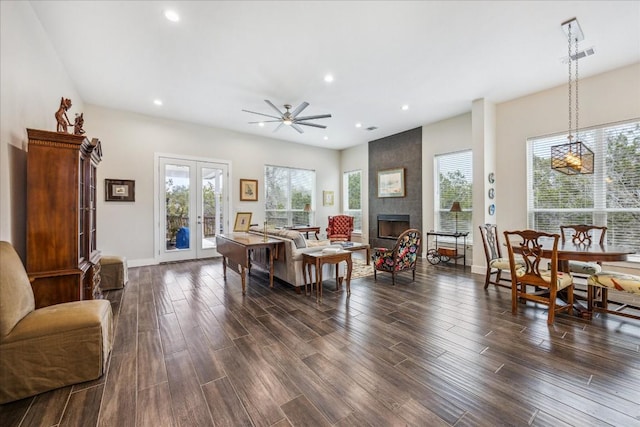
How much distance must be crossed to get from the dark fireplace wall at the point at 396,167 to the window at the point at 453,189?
0.44m

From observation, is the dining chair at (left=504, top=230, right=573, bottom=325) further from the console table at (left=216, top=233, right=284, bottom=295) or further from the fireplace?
the fireplace

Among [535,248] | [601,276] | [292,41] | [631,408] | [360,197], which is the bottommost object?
[631,408]

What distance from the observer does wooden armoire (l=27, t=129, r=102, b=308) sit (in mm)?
2336

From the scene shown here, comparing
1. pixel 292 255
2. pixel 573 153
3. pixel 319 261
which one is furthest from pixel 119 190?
pixel 573 153

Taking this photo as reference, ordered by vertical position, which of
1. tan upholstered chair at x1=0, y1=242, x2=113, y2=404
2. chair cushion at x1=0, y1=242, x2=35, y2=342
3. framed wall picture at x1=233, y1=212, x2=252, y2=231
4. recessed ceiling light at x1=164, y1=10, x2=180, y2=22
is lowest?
tan upholstered chair at x1=0, y1=242, x2=113, y2=404

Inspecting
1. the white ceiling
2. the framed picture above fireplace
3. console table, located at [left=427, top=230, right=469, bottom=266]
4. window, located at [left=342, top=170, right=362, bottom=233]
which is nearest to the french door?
the white ceiling

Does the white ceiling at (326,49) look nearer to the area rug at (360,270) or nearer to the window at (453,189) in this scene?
the window at (453,189)

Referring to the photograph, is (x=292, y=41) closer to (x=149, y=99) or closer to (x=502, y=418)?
(x=149, y=99)

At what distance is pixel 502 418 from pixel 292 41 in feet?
12.7

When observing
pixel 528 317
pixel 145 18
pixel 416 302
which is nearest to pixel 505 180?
pixel 528 317

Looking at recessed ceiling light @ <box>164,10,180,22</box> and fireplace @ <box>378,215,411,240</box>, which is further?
fireplace @ <box>378,215,411,240</box>

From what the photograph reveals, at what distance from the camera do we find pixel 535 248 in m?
2.88

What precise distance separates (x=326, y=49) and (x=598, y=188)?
15.0 feet

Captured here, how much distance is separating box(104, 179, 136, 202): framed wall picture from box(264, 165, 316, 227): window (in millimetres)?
3031
